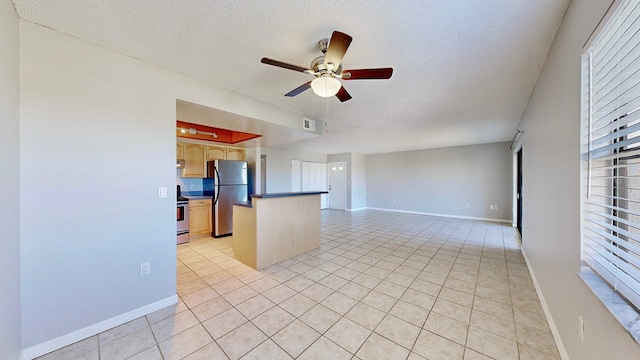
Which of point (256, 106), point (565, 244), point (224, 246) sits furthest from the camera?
point (224, 246)

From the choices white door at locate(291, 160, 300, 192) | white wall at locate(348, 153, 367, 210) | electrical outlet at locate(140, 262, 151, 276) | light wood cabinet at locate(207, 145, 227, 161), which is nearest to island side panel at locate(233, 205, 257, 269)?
electrical outlet at locate(140, 262, 151, 276)

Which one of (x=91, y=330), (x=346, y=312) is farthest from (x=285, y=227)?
(x=91, y=330)

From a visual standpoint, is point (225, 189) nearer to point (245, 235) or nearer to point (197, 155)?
point (197, 155)

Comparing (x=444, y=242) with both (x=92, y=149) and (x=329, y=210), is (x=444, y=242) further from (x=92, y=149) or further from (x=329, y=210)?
(x=92, y=149)

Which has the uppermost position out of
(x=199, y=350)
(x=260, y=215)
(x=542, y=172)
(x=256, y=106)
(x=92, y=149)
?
(x=256, y=106)

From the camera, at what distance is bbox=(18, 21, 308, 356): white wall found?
158cm

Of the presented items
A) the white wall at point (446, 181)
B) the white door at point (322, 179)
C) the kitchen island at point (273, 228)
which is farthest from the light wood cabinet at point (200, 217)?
the white wall at point (446, 181)

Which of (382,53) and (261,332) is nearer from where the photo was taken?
(261,332)

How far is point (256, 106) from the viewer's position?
306cm

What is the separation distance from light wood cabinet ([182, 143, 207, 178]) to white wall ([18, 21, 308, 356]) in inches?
112

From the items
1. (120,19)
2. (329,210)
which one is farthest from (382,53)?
(329,210)

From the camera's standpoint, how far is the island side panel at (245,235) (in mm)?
3082

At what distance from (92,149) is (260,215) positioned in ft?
5.93

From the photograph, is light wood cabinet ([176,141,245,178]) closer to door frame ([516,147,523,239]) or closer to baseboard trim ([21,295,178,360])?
→ baseboard trim ([21,295,178,360])
